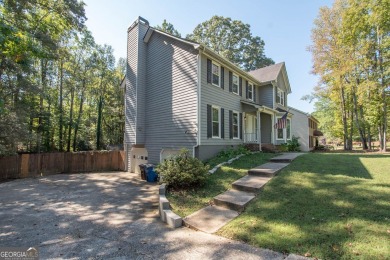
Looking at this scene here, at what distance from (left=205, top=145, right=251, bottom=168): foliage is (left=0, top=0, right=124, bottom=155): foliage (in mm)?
7376

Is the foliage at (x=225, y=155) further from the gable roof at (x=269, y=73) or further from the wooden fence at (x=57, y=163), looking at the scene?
the wooden fence at (x=57, y=163)

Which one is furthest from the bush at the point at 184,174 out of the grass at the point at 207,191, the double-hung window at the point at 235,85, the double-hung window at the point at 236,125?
the double-hung window at the point at 235,85

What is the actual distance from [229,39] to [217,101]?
2348 cm

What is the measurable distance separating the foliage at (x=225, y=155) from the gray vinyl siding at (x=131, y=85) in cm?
527

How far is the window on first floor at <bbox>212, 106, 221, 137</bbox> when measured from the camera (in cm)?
1099

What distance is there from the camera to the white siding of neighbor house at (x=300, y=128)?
20281 millimetres

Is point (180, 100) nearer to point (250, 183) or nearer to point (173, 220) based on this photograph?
point (250, 183)

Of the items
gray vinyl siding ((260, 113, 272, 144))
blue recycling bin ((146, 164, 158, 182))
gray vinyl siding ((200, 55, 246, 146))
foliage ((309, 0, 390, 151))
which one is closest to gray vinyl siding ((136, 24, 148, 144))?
blue recycling bin ((146, 164, 158, 182))

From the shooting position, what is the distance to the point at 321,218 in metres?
4.35

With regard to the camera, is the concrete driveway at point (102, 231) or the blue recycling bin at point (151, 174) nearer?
the concrete driveway at point (102, 231)

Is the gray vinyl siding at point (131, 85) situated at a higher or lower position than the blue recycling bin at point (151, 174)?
higher

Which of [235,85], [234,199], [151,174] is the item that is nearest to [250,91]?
[235,85]

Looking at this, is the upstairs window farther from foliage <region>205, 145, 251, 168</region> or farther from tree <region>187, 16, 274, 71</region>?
tree <region>187, 16, 274, 71</region>

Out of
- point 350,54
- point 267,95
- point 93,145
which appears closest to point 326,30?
point 350,54
